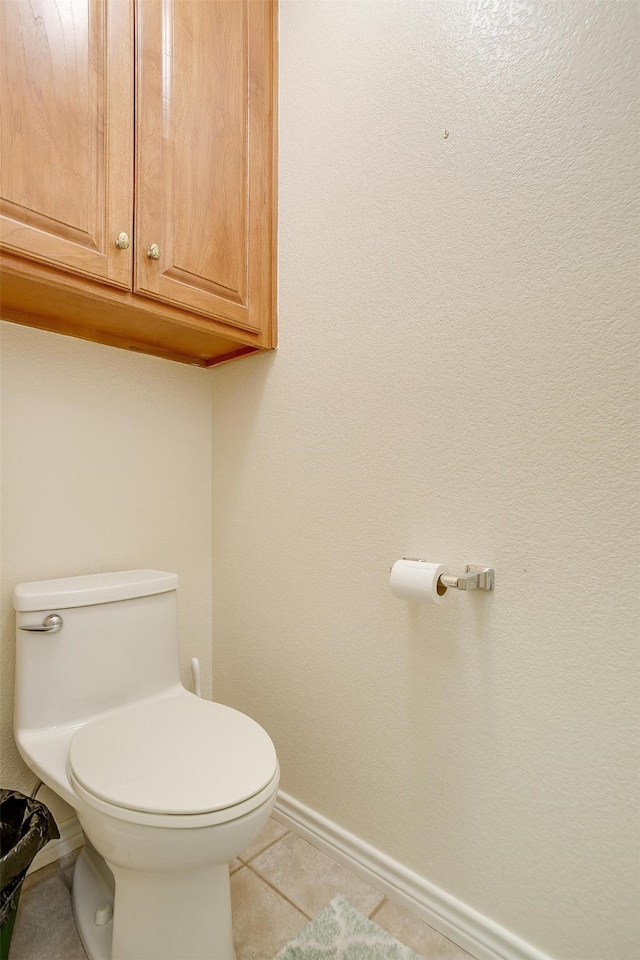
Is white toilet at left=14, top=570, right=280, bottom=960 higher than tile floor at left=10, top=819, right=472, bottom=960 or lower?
higher

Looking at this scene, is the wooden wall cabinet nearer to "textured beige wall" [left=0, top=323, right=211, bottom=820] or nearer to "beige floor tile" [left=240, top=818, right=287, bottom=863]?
"textured beige wall" [left=0, top=323, right=211, bottom=820]

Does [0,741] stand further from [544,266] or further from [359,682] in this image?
[544,266]

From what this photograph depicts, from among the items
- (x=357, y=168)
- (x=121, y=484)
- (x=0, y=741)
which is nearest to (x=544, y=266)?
(x=357, y=168)

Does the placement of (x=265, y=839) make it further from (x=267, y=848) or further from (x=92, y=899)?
(x=92, y=899)

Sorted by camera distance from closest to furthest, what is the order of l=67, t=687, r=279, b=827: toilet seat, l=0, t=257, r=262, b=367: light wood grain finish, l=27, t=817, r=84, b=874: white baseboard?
1. l=67, t=687, r=279, b=827: toilet seat
2. l=0, t=257, r=262, b=367: light wood grain finish
3. l=27, t=817, r=84, b=874: white baseboard

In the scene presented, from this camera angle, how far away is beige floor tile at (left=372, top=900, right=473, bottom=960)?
97 cm

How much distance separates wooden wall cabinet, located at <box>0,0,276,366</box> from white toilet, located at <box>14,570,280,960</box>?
27.3 inches

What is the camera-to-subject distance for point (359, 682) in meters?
1.18

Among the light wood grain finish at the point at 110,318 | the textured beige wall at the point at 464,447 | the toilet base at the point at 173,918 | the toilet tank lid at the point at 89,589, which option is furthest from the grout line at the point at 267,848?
the light wood grain finish at the point at 110,318

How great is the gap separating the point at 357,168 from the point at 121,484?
109 cm

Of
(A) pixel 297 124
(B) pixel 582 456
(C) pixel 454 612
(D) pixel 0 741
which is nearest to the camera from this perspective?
(B) pixel 582 456

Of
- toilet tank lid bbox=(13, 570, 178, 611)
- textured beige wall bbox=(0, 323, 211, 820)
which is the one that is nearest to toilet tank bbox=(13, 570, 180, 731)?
toilet tank lid bbox=(13, 570, 178, 611)

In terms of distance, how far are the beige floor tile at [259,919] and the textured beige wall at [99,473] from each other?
1.74 feet

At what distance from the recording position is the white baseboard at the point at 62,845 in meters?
1.18
